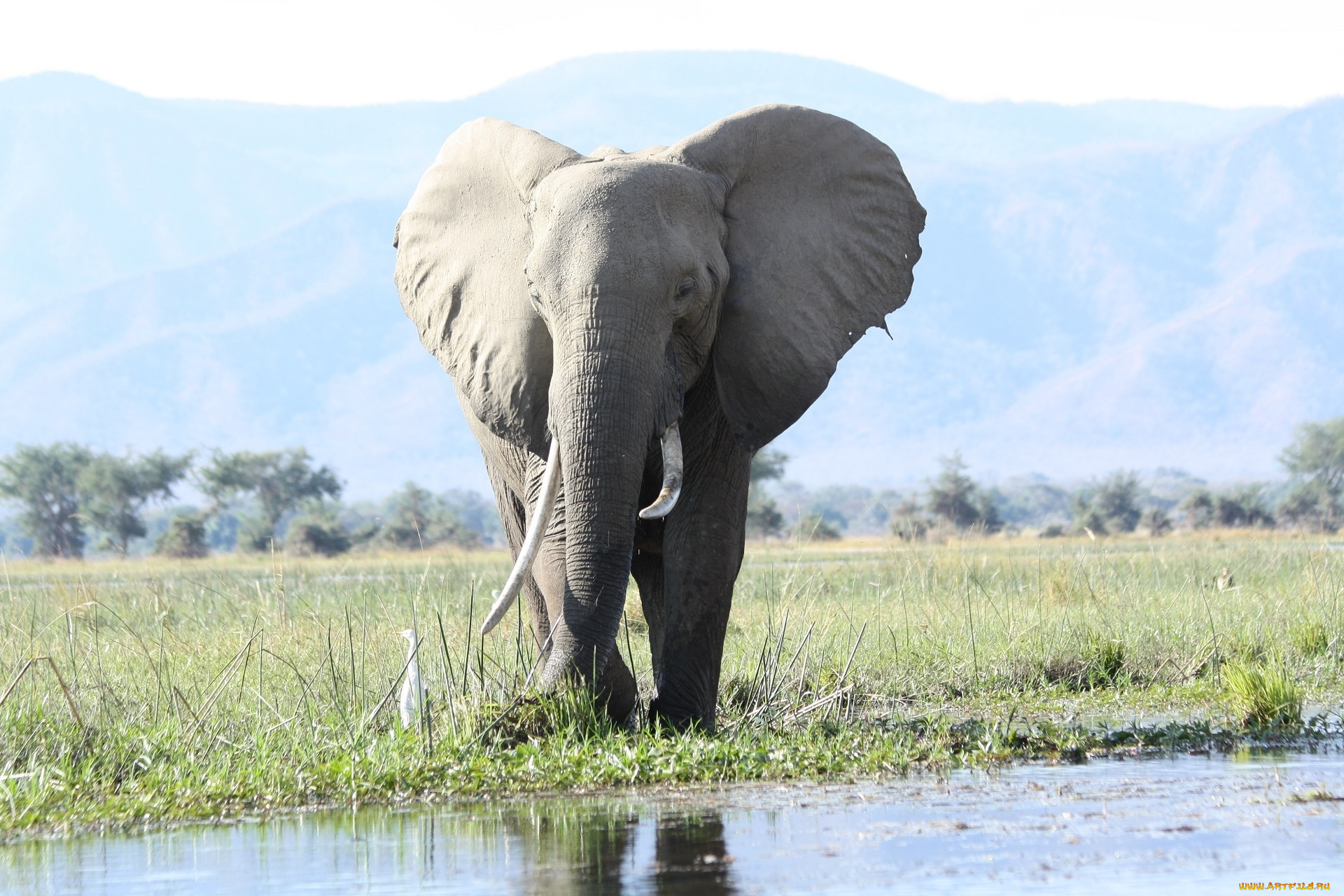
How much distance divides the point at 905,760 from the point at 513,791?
1.73 m

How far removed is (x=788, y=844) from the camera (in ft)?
20.9

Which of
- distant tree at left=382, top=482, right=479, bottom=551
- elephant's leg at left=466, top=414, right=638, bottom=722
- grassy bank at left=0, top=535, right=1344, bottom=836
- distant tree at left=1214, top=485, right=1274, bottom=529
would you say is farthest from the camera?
distant tree at left=1214, top=485, right=1274, bottom=529

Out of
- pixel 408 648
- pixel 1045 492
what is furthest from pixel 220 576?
pixel 1045 492

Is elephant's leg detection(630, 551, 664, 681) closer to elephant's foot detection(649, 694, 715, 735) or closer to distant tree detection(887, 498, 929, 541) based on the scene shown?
elephant's foot detection(649, 694, 715, 735)

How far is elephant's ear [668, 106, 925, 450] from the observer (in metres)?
8.75

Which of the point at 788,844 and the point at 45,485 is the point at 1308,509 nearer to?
the point at 45,485

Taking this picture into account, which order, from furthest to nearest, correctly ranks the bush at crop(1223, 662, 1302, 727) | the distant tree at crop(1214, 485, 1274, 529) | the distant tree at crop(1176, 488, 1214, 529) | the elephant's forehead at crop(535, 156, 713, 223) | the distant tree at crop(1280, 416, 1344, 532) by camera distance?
1. the distant tree at crop(1280, 416, 1344, 532)
2. the distant tree at crop(1176, 488, 1214, 529)
3. the distant tree at crop(1214, 485, 1274, 529)
4. the bush at crop(1223, 662, 1302, 727)
5. the elephant's forehead at crop(535, 156, 713, 223)

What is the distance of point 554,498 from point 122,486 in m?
61.7

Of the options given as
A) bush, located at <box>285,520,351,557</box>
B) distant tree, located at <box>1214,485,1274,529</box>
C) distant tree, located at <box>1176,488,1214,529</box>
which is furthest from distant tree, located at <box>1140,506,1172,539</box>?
bush, located at <box>285,520,351,557</box>

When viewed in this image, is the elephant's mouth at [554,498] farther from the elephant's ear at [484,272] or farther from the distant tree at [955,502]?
the distant tree at [955,502]

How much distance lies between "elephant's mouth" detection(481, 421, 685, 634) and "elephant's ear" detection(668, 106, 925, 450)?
57 centimetres

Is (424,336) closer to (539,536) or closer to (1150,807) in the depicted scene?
(539,536)

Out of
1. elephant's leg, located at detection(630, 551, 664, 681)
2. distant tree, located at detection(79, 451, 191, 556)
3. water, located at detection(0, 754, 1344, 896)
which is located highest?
distant tree, located at detection(79, 451, 191, 556)

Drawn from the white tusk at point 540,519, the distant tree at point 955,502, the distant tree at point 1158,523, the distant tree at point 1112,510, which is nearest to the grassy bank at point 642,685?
the white tusk at point 540,519
